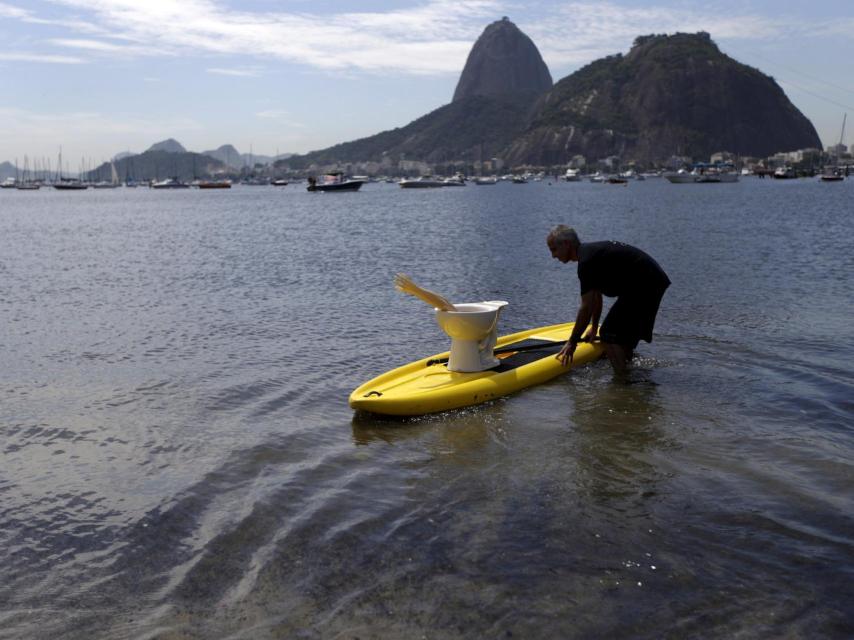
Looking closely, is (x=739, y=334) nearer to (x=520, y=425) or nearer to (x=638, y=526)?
(x=520, y=425)

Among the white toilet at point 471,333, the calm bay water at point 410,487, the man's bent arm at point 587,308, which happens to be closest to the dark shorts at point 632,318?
the man's bent arm at point 587,308

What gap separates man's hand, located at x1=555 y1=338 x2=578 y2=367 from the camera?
9773mm

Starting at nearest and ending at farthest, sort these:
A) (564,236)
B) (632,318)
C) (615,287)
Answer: (564,236) < (615,287) < (632,318)

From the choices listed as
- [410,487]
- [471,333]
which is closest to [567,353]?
[471,333]

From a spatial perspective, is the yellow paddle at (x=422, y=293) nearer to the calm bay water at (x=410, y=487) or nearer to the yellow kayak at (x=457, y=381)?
the yellow kayak at (x=457, y=381)

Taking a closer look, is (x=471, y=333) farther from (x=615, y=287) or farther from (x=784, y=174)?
(x=784, y=174)

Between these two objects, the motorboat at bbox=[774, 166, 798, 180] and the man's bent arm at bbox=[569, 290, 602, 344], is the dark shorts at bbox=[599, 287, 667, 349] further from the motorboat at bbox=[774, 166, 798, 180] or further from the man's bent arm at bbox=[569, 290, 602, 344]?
the motorboat at bbox=[774, 166, 798, 180]

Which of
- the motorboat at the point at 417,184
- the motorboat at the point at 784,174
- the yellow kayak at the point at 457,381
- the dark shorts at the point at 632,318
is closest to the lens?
the yellow kayak at the point at 457,381

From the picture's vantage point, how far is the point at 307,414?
30.5 ft

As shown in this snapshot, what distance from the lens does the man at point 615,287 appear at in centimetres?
934

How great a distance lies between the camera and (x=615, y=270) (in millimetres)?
9539

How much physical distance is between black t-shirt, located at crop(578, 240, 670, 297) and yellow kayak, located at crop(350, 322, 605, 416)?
1.38 meters

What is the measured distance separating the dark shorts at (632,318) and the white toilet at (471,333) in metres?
1.47

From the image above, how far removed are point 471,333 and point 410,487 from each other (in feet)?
9.79
